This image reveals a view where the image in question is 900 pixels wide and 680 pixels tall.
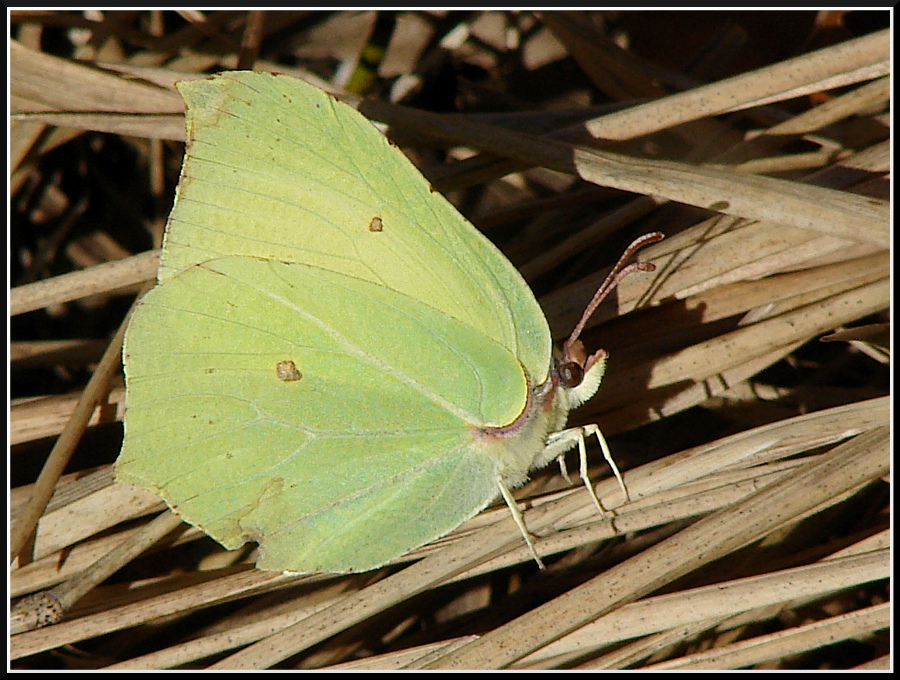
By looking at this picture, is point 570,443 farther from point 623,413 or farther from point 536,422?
point 623,413

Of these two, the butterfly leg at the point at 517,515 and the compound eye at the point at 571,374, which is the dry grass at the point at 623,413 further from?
the compound eye at the point at 571,374

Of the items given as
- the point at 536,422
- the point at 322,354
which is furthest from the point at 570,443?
the point at 322,354

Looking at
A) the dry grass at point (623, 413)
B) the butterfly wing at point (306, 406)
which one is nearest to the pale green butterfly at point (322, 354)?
the butterfly wing at point (306, 406)

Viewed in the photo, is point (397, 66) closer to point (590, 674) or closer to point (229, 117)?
point (229, 117)

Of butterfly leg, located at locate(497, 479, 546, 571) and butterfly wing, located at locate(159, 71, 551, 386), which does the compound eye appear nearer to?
butterfly wing, located at locate(159, 71, 551, 386)

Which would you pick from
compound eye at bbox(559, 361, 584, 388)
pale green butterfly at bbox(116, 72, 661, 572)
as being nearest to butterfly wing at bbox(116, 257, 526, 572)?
pale green butterfly at bbox(116, 72, 661, 572)

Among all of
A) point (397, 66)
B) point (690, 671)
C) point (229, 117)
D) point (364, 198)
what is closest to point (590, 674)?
point (690, 671)

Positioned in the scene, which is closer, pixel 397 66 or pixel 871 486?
pixel 871 486
